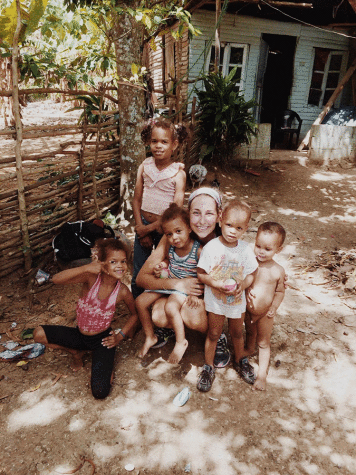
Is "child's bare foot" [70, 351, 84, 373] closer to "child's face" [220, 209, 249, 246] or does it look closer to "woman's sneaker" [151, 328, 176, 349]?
"woman's sneaker" [151, 328, 176, 349]

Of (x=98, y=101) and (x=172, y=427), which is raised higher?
(x=98, y=101)

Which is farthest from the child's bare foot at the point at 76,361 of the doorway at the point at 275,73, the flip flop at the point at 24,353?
the doorway at the point at 275,73

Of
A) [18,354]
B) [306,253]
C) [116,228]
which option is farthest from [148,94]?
[18,354]

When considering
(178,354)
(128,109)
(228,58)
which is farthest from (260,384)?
(228,58)

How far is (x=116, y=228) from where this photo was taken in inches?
168

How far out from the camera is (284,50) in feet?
32.8

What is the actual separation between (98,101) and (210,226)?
2.56 meters

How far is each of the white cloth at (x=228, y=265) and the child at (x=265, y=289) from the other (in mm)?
105

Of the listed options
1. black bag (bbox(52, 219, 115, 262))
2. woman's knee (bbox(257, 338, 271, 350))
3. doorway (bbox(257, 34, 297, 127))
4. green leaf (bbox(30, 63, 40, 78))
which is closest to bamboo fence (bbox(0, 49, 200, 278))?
green leaf (bbox(30, 63, 40, 78))

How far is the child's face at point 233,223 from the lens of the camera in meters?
2.14

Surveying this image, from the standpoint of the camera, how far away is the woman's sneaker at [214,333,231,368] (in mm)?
2520

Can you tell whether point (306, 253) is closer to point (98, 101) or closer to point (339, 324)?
point (339, 324)

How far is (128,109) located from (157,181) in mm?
1692

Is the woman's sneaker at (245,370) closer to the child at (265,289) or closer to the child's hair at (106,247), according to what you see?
the child at (265,289)
